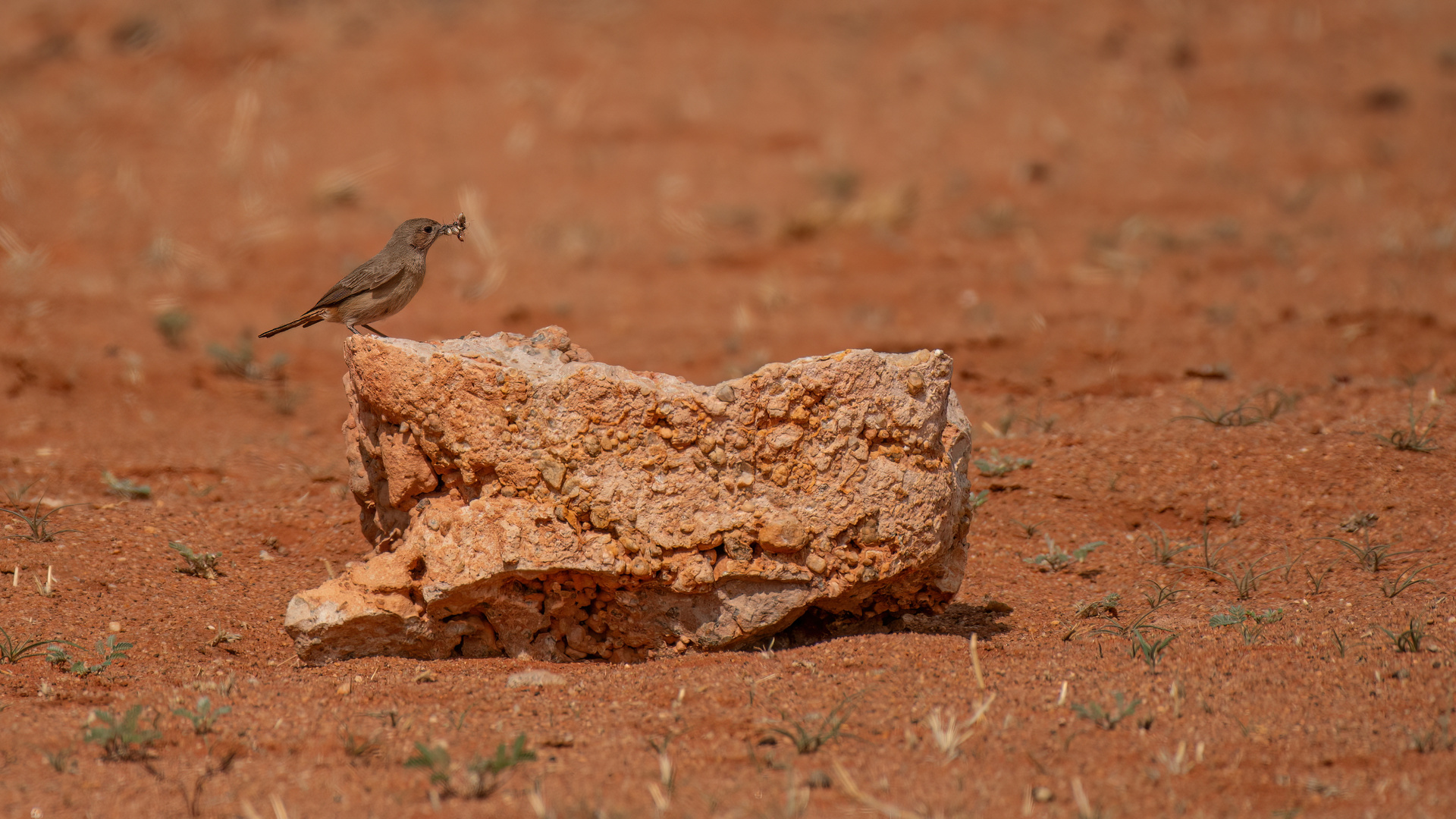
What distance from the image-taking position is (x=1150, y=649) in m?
4.29

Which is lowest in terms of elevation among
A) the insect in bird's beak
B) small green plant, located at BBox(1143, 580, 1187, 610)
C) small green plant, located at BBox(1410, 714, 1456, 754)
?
small green plant, located at BBox(1143, 580, 1187, 610)

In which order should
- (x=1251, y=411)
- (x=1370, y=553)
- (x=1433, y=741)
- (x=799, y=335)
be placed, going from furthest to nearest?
(x=799, y=335) → (x=1251, y=411) → (x=1370, y=553) → (x=1433, y=741)

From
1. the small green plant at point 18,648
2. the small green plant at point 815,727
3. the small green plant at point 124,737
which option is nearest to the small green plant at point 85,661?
the small green plant at point 18,648

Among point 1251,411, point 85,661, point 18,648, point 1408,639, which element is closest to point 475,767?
point 85,661

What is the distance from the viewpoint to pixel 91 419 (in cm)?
809

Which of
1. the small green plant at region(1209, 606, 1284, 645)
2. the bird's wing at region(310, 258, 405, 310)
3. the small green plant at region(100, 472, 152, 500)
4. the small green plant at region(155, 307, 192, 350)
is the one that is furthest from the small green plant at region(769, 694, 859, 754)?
the small green plant at region(155, 307, 192, 350)

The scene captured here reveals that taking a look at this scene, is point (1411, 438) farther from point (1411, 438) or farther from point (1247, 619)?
point (1247, 619)

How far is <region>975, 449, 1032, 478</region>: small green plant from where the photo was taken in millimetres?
6254

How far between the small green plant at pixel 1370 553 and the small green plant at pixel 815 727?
2507 mm

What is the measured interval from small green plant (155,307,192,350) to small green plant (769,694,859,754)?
716 cm

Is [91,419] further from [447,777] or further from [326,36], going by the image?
[326,36]

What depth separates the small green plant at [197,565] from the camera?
5367 millimetres

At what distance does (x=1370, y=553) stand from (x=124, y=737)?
15.4ft

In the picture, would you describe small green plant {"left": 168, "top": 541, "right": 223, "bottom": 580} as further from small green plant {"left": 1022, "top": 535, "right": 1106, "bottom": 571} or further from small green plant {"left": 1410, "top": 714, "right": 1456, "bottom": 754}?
small green plant {"left": 1410, "top": 714, "right": 1456, "bottom": 754}
